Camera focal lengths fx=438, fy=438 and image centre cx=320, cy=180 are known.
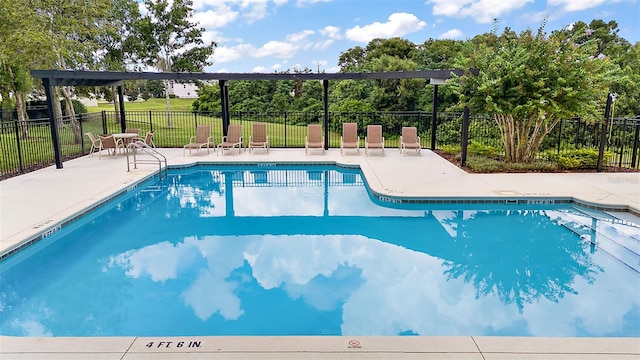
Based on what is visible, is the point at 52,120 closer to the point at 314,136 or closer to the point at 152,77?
the point at 152,77

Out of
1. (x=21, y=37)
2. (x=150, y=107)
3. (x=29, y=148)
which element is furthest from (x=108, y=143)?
(x=150, y=107)

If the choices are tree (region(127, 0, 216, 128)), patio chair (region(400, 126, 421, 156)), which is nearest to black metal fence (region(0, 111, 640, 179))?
patio chair (region(400, 126, 421, 156))

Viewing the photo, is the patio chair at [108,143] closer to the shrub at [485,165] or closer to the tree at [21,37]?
the tree at [21,37]

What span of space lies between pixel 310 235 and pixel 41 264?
341 centimetres

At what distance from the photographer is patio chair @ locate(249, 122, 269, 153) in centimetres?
1265

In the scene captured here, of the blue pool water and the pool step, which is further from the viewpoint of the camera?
the pool step

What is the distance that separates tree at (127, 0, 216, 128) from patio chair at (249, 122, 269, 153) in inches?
351

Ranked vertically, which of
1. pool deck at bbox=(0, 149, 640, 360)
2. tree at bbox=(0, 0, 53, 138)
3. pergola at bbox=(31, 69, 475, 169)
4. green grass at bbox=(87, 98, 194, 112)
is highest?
tree at bbox=(0, 0, 53, 138)

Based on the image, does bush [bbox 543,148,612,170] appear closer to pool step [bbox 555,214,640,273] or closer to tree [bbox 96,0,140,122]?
pool step [bbox 555,214,640,273]

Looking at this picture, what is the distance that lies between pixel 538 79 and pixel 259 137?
7427 mm

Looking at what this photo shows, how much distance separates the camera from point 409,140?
12.4 meters

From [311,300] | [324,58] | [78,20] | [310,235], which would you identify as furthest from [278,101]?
[311,300]

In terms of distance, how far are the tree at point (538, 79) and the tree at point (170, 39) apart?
1501 centimetres

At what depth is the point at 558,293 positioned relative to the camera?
453cm
